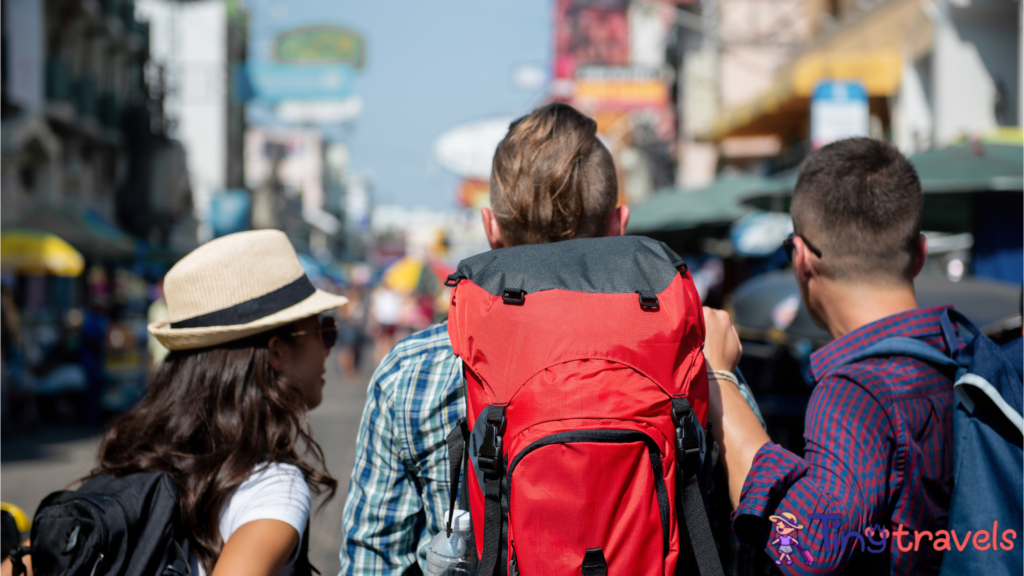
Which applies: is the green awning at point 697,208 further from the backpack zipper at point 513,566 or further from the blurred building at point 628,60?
the blurred building at point 628,60

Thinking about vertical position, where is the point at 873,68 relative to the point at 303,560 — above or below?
above

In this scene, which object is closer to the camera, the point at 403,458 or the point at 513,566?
the point at 513,566

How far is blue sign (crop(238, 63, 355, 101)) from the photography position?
21.3 meters

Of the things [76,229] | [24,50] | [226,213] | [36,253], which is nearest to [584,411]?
[36,253]

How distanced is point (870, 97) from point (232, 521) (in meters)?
12.3

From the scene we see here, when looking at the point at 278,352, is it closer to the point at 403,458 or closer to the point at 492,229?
the point at 403,458

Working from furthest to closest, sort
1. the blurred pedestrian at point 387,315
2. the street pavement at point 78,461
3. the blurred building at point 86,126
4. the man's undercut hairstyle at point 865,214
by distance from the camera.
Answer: the blurred building at point 86,126 < the blurred pedestrian at point 387,315 < the street pavement at point 78,461 < the man's undercut hairstyle at point 865,214

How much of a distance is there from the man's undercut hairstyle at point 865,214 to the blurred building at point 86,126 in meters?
13.4

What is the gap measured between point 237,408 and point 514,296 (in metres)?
0.88

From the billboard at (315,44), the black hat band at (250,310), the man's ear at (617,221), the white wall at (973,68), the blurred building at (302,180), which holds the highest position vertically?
the billboard at (315,44)

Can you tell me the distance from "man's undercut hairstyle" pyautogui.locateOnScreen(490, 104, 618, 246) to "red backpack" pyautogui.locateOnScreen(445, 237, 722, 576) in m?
0.17

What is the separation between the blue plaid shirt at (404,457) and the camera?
1.95 metres

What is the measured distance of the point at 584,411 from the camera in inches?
59.4

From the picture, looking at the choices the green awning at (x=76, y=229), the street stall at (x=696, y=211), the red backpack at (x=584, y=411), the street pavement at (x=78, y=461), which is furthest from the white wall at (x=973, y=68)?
the green awning at (x=76, y=229)
